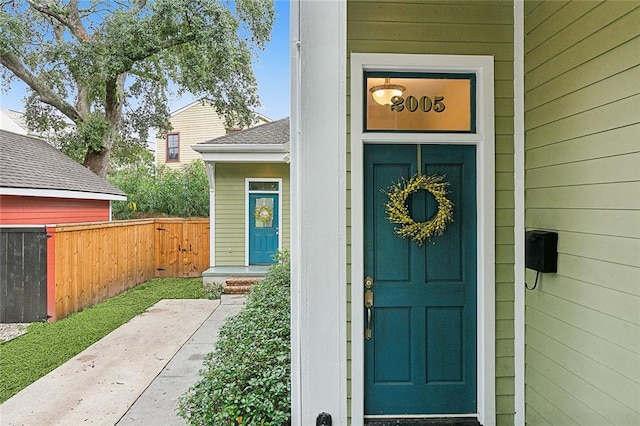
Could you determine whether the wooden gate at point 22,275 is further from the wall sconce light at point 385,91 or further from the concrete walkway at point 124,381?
the wall sconce light at point 385,91

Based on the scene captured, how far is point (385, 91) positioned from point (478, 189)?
794mm

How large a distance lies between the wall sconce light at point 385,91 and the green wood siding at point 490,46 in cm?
19

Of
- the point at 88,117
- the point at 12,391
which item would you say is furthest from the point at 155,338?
the point at 88,117

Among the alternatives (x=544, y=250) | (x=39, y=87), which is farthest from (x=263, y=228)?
(x=39, y=87)

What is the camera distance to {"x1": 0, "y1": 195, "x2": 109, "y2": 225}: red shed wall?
5539 mm

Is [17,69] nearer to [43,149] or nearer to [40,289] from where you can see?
[43,149]

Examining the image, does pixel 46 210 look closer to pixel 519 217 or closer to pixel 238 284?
pixel 238 284

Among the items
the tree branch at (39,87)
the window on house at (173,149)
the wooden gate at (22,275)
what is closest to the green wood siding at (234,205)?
the wooden gate at (22,275)

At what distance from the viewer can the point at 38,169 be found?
679 cm

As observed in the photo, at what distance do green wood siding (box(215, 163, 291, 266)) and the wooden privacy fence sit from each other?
920 mm

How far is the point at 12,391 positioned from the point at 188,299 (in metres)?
3.42

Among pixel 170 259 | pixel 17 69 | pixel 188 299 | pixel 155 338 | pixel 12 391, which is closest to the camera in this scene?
pixel 12 391

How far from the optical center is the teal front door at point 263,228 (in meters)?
7.86

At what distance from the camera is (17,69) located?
9758 mm
